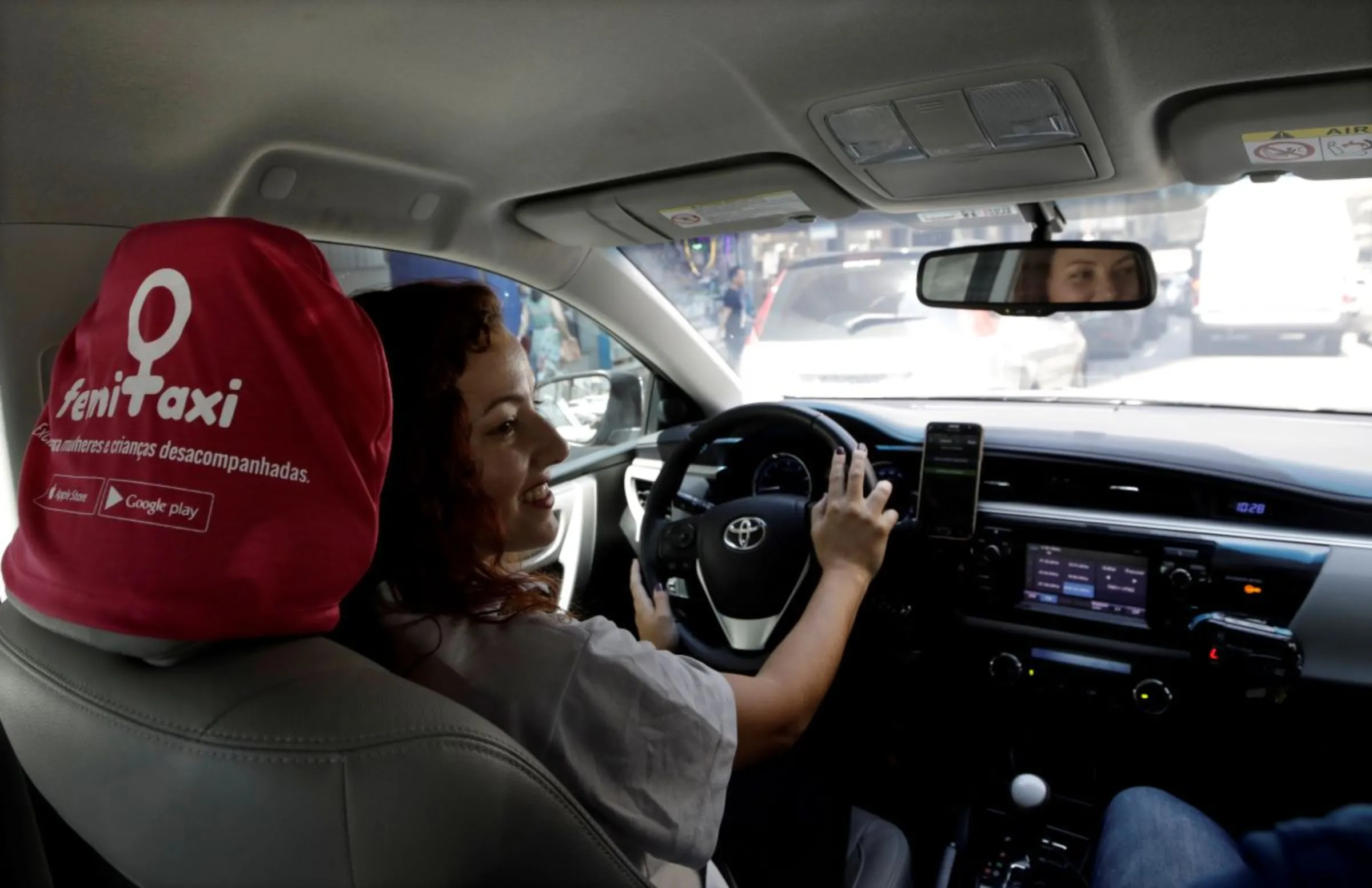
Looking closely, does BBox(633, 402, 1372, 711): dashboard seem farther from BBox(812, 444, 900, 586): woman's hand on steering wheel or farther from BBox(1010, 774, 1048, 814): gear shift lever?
BBox(812, 444, 900, 586): woman's hand on steering wheel

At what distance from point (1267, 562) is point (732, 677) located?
1.64m

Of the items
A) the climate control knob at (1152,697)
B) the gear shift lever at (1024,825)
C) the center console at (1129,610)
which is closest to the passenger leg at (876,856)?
the gear shift lever at (1024,825)

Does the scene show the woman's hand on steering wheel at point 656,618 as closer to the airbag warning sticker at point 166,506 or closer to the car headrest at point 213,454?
the car headrest at point 213,454

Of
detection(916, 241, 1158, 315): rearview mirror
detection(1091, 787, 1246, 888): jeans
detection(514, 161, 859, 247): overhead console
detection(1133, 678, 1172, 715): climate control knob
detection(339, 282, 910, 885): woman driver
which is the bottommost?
detection(1091, 787, 1246, 888): jeans

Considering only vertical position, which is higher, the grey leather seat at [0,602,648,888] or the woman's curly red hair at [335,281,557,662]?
the woman's curly red hair at [335,281,557,662]

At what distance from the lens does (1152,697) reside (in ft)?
8.38

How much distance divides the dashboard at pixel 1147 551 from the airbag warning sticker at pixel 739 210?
Answer: 0.83 m

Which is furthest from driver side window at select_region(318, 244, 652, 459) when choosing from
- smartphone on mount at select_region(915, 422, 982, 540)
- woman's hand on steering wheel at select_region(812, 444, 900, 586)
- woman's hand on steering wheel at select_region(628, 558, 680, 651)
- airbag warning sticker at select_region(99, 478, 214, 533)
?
airbag warning sticker at select_region(99, 478, 214, 533)

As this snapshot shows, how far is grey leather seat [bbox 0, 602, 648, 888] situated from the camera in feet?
3.08

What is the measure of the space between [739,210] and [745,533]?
97 cm

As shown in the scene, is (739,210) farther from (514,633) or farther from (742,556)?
(514,633)

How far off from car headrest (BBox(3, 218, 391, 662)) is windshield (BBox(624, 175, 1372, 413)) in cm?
203

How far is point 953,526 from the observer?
9.01ft

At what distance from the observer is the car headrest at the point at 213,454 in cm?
99
